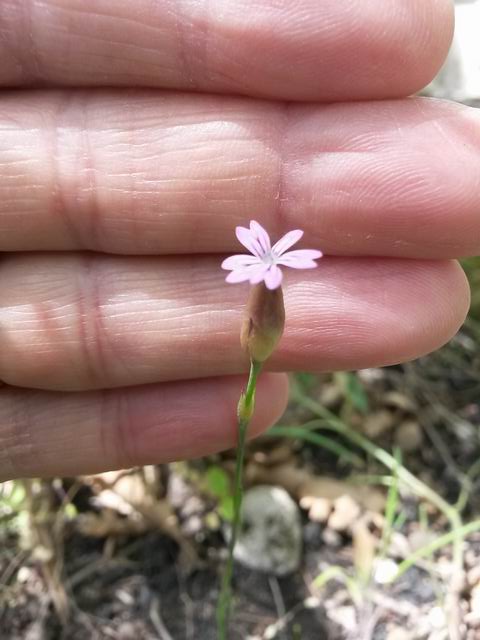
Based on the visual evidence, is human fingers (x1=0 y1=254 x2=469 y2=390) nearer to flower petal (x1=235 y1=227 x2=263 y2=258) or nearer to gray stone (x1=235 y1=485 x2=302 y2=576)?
flower petal (x1=235 y1=227 x2=263 y2=258)

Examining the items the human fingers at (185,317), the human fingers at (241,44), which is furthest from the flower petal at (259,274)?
the human fingers at (241,44)

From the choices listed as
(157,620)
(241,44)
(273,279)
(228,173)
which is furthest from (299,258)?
(157,620)

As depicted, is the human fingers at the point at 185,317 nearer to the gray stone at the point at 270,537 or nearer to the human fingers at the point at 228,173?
the human fingers at the point at 228,173

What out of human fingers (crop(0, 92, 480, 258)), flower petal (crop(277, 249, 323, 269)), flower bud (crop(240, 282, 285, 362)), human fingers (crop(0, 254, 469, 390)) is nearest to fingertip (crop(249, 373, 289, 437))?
human fingers (crop(0, 254, 469, 390))

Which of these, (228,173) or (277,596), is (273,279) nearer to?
(228,173)

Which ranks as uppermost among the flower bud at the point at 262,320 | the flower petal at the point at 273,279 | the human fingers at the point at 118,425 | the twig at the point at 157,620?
the flower petal at the point at 273,279

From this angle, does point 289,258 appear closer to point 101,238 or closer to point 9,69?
point 101,238

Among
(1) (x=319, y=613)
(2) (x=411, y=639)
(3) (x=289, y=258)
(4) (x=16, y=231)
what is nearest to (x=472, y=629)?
(2) (x=411, y=639)
